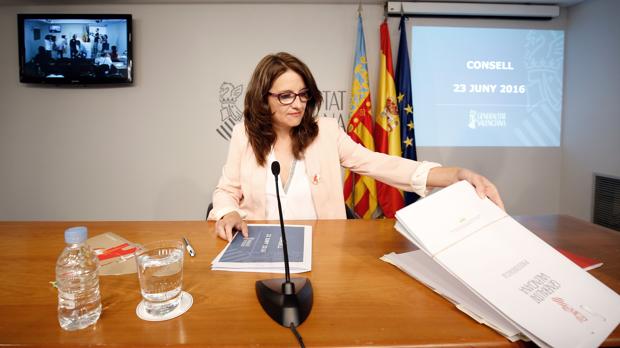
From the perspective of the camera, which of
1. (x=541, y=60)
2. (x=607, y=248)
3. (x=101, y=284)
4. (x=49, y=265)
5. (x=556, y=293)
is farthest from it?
(x=541, y=60)

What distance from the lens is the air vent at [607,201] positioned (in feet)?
9.00

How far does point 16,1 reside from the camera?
9.74 feet

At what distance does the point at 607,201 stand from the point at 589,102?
88 cm

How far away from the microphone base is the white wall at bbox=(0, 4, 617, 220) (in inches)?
102

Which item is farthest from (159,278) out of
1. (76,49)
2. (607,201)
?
(607,201)

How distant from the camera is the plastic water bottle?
2.10 ft

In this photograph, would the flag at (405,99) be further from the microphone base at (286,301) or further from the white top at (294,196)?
the microphone base at (286,301)

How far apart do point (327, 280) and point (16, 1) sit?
3.88m

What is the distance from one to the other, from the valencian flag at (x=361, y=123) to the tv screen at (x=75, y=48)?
2010 millimetres

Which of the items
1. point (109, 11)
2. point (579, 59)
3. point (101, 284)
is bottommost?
point (101, 284)

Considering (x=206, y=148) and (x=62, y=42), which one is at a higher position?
(x=62, y=42)

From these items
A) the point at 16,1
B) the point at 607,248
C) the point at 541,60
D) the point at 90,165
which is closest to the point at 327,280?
the point at 607,248

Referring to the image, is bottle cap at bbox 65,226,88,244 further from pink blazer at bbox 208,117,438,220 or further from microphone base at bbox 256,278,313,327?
pink blazer at bbox 208,117,438,220

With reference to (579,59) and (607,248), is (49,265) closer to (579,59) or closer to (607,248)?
(607,248)
